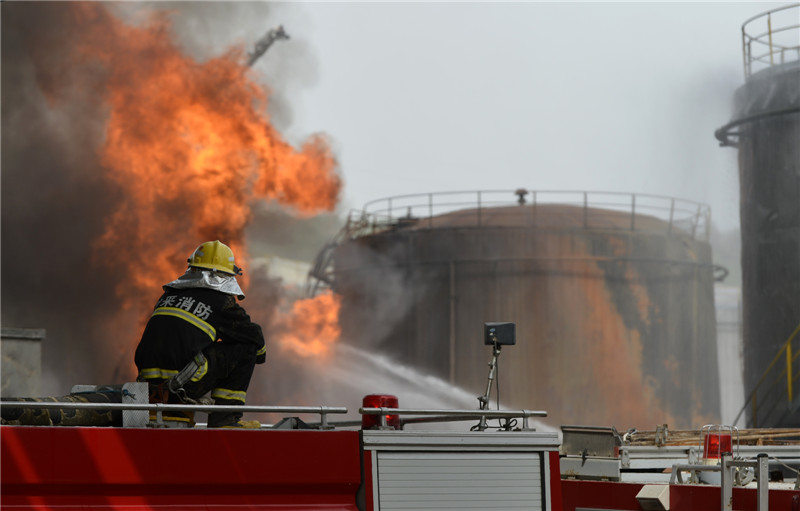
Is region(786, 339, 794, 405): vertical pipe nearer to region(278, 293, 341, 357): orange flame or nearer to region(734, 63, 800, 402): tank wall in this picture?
region(734, 63, 800, 402): tank wall

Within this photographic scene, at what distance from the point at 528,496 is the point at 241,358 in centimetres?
185

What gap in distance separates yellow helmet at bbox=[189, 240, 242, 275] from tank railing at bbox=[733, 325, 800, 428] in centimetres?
1394

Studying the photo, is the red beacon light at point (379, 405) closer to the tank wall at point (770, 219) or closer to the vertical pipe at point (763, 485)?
the vertical pipe at point (763, 485)

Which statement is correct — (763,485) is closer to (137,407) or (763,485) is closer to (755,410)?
(137,407)

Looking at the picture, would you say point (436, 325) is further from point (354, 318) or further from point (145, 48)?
point (145, 48)

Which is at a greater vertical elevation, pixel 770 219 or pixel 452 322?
pixel 770 219

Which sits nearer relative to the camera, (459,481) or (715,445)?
(459,481)

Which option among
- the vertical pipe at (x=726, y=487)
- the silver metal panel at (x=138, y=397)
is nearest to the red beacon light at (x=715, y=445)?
the vertical pipe at (x=726, y=487)

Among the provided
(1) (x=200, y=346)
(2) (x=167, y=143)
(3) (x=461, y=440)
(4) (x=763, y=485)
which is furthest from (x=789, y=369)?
(2) (x=167, y=143)

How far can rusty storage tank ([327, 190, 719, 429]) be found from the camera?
76.7 feet

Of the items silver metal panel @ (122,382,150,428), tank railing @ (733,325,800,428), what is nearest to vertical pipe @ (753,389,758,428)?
tank railing @ (733,325,800,428)

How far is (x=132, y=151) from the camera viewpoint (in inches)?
1055

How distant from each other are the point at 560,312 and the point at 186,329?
1891 centimetres

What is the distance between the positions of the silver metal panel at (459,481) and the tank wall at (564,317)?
17.5 m
